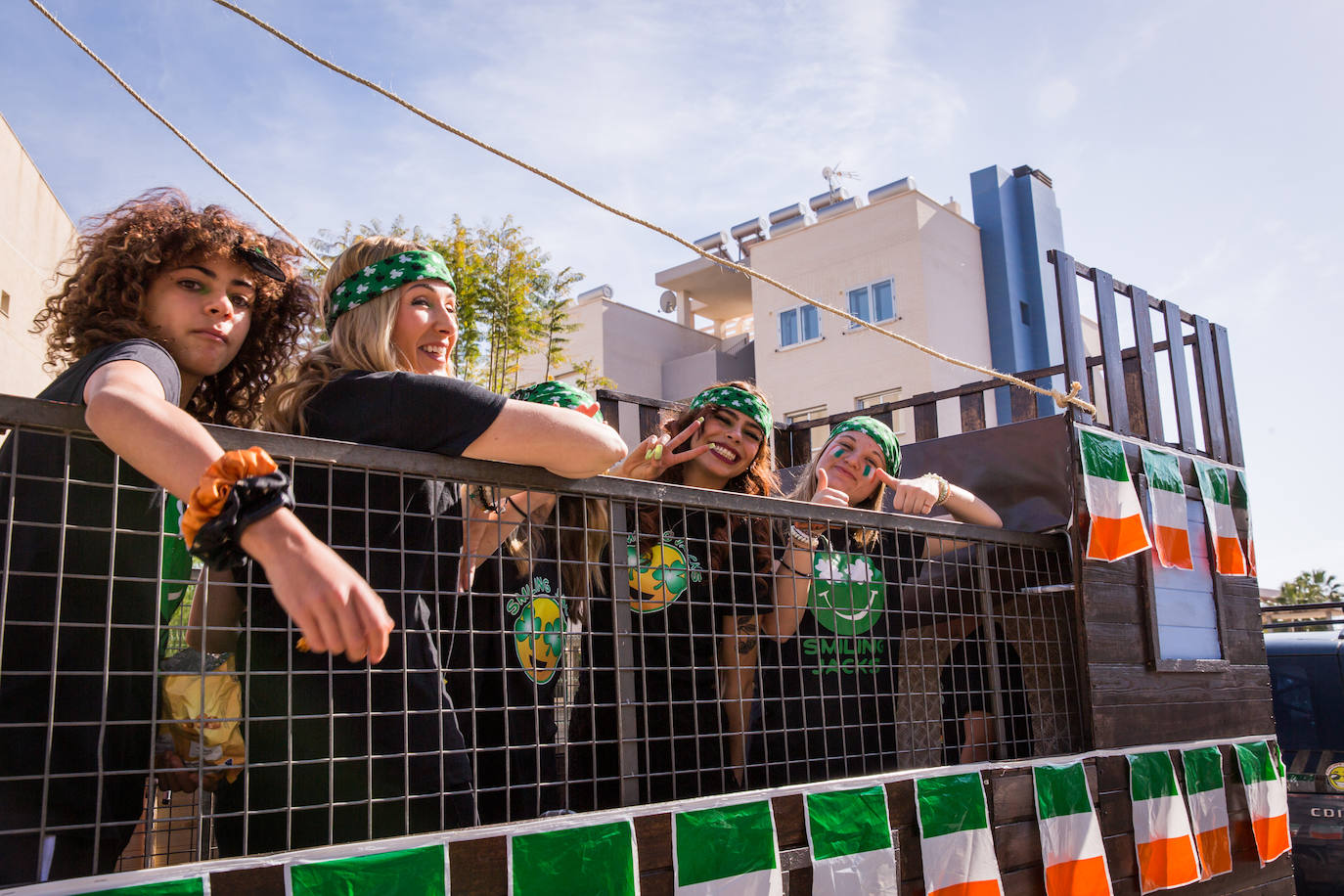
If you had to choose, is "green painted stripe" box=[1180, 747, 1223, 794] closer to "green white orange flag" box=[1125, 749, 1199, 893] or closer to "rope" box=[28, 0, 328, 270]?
"green white orange flag" box=[1125, 749, 1199, 893]

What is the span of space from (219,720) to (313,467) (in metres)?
0.49

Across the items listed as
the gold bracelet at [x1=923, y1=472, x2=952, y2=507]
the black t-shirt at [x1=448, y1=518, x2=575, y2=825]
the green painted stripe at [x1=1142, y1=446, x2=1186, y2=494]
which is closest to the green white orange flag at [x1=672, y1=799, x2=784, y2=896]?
the black t-shirt at [x1=448, y1=518, x2=575, y2=825]

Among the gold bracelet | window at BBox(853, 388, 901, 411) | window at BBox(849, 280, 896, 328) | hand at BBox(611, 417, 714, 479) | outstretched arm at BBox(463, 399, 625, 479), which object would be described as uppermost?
window at BBox(849, 280, 896, 328)

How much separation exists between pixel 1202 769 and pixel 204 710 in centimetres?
350

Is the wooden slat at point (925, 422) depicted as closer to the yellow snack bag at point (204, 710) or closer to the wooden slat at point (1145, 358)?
the wooden slat at point (1145, 358)

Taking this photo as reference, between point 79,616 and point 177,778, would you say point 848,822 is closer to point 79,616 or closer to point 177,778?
point 177,778

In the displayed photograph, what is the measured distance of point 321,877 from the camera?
1.67 m

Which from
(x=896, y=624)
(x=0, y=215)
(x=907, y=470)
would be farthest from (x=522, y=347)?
(x=896, y=624)

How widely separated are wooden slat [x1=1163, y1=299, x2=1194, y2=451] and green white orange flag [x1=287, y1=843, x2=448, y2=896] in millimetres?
3584

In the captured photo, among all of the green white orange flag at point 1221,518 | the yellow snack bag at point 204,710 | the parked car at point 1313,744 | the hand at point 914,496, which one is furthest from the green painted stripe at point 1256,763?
the yellow snack bag at point 204,710

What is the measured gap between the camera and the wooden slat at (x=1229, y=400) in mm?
4477

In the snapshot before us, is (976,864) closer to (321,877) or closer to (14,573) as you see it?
(321,877)

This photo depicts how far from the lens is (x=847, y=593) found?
2.90m

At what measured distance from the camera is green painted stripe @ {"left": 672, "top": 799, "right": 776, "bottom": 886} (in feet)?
7.12
